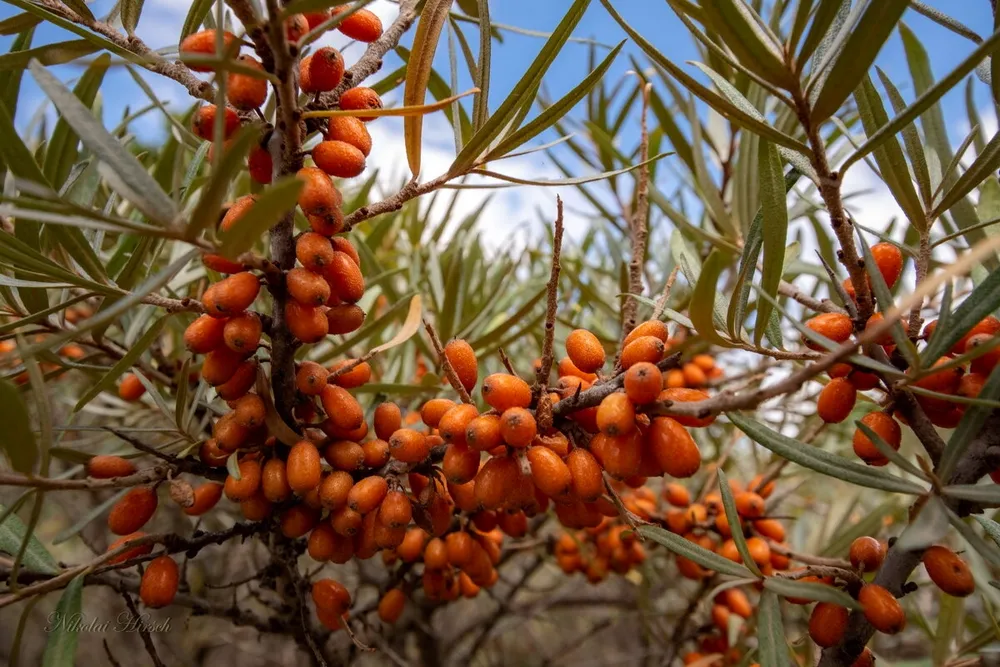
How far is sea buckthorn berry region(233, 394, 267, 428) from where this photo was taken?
613mm

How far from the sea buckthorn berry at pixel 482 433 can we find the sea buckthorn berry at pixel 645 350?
0.46 ft

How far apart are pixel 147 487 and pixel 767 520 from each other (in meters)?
0.91

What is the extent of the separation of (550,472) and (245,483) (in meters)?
0.33

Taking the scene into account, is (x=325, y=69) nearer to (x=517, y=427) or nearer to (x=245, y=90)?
(x=245, y=90)

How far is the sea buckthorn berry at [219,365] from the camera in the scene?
1.96 feet

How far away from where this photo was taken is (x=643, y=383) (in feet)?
1.69

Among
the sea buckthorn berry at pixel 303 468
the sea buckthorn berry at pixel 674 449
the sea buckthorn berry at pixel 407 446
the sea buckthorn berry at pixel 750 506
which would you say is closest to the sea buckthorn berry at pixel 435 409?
the sea buckthorn berry at pixel 407 446

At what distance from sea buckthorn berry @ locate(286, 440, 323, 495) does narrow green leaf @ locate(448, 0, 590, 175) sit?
333 mm

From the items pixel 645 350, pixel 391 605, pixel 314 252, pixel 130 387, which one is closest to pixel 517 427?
pixel 645 350

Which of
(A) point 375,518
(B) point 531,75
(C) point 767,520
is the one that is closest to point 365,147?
(B) point 531,75

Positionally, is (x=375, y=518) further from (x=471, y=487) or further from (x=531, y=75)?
(x=531, y=75)

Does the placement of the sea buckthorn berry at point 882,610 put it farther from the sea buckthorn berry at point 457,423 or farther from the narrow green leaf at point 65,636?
the narrow green leaf at point 65,636

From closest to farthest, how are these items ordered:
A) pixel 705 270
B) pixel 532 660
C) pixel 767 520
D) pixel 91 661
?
pixel 705 270 < pixel 767 520 < pixel 91 661 < pixel 532 660

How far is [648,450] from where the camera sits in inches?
22.6
